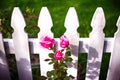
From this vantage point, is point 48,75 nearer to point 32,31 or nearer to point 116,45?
point 116,45

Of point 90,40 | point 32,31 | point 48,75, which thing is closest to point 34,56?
point 32,31

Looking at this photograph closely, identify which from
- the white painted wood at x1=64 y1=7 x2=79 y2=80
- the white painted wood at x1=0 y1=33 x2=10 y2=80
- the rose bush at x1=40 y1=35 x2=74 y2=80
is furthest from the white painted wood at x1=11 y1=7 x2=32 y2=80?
the white painted wood at x1=64 y1=7 x2=79 y2=80

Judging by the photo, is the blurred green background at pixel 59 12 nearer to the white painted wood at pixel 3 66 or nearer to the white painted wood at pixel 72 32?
the white painted wood at pixel 3 66

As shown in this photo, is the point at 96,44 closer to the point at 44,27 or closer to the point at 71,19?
the point at 71,19

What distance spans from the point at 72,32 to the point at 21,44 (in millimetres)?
495

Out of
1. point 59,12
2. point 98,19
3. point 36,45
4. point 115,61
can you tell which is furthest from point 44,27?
point 59,12

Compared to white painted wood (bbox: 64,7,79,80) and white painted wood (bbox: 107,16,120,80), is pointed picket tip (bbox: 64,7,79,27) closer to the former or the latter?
white painted wood (bbox: 64,7,79,80)

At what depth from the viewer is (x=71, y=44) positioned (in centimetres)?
233

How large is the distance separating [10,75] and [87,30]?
47.0 inches

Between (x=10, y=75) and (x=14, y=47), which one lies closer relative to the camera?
(x=14, y=47)

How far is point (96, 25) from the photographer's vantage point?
7.28 feet

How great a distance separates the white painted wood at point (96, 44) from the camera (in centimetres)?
219

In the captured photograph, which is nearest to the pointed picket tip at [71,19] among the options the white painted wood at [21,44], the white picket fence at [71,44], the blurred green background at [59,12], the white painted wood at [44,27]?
the white picket fence at [71,44]

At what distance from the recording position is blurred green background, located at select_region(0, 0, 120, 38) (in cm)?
331
